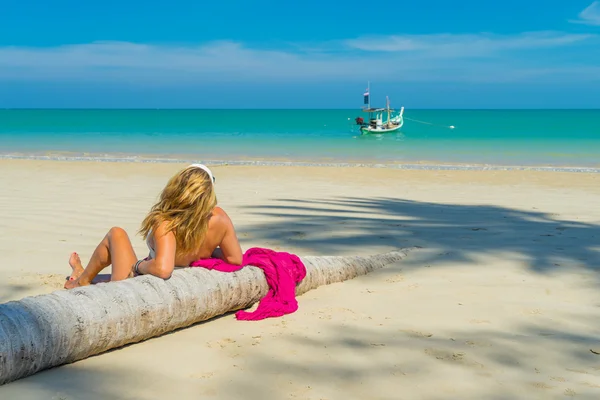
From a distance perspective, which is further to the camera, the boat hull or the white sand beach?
the boat hull

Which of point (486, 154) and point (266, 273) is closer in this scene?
point (266, 273)

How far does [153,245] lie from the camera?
4.57m

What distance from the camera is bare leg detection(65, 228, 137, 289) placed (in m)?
4.75

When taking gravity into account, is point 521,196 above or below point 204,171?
below

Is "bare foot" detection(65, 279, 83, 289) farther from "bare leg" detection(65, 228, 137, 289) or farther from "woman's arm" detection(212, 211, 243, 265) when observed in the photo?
"woman's arm" detection(212, 211, 243, 265)

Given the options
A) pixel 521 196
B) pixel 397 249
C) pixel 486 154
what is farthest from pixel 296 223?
pixel 486 154

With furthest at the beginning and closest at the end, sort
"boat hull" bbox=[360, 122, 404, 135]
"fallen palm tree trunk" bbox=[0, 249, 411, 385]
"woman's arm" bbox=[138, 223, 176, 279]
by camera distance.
A: "boat hull" bbox=[360, 122, 404, 135]
"woman's arm" bbox=[138, 223, 176, 279]
"fallen palm tree trunk" bbox=[0, 249, 411, 385]

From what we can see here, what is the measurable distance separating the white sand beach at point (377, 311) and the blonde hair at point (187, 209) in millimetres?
635

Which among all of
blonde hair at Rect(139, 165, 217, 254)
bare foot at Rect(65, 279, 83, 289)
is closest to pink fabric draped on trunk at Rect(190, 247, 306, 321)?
blonde hair at Rect(139, 165, 217, 254)

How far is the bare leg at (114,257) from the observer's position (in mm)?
4750

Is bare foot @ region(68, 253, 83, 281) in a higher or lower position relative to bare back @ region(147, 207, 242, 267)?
lower

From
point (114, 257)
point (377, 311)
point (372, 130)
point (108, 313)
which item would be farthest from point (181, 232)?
point (372, 130)

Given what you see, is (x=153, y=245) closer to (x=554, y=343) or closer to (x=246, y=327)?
(x=246, y=327)

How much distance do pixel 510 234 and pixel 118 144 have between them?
1289 inches
